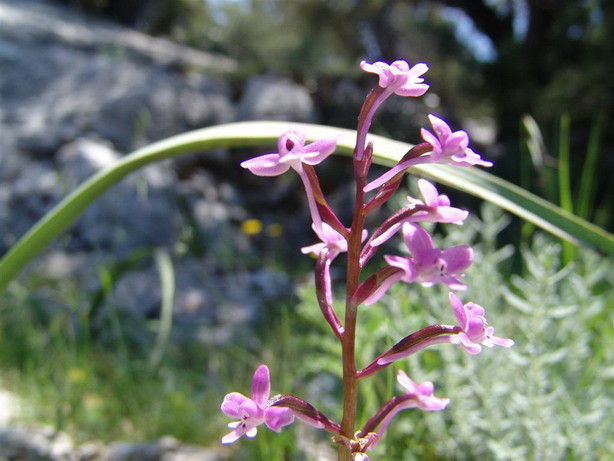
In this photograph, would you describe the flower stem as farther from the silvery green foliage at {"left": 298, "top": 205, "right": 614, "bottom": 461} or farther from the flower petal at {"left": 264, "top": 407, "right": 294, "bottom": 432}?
the silvery green foliage at {"left": 298, "top": 205, "right": 614, "bottom": 461}

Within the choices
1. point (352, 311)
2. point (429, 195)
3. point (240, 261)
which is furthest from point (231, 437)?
point (240, 261)

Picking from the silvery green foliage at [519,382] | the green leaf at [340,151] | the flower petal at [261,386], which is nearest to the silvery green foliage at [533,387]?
the silvery green foliage at [519,382]

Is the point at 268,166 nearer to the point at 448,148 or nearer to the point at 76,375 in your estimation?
the point at 448,148

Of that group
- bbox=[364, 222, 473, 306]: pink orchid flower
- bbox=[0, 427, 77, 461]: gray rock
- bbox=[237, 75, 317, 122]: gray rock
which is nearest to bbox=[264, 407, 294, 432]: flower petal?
bbox=[364, 222, 473, 306]: pink orchid flower

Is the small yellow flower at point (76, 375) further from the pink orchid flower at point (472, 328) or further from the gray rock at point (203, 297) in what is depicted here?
the pink orchid flower at point (472, 328)

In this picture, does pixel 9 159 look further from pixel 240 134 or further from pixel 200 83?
pixel 240 134

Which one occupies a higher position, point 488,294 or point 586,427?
point 488,294

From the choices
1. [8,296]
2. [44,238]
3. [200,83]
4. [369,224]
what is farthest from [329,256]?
[200,83]
